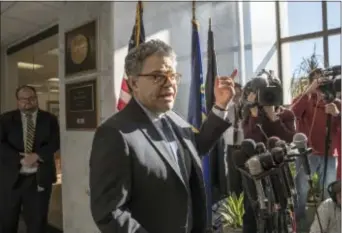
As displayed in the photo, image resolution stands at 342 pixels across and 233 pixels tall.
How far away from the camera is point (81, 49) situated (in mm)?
2943

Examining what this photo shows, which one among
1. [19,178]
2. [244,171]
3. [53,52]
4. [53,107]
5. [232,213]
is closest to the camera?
[244,171]

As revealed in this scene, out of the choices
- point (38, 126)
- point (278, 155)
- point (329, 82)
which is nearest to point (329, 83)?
point (329, 82)

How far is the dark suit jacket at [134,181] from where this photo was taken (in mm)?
993

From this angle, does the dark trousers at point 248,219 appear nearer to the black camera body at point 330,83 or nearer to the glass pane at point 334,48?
the black camera body at point 330,83

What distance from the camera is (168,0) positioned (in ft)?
9.98

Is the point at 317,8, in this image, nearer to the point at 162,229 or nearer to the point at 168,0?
the point at 168,0

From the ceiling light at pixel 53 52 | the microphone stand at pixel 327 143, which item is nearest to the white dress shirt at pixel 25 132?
the ceiling light at pixel 53 52

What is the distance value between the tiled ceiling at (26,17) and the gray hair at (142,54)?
2300 millimetres

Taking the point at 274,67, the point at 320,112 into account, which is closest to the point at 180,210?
the point at 320,112

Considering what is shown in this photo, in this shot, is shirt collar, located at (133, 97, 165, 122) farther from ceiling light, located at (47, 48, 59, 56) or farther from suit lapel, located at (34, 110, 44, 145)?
ceiling light, located at (47, 48, 59, 56)

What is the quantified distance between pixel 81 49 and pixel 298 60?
6.23 ft

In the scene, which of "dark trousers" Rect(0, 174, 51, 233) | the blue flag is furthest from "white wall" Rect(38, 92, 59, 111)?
the blue flag

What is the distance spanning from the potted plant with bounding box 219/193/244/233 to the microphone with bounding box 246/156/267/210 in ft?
3.13

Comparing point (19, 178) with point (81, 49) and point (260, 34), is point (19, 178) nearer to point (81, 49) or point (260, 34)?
point (81, 49)
